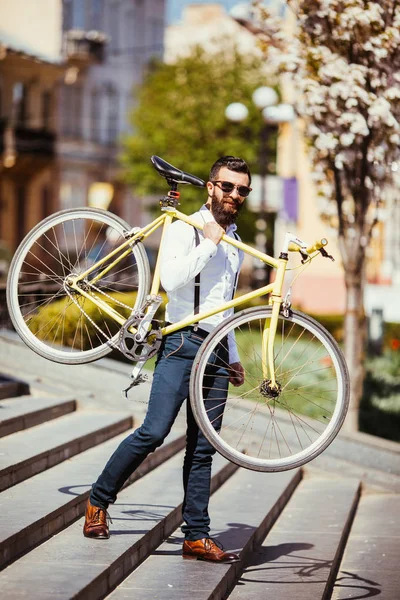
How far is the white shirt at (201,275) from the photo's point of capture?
5.14m

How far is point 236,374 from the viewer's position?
5480 mm

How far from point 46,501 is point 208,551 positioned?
3.17 ft

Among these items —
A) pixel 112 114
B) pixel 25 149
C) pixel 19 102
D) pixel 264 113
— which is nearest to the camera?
pixel 264 113

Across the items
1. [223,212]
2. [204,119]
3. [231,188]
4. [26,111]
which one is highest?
[26,111]

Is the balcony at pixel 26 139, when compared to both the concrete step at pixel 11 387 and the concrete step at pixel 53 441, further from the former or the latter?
the concrete step at pixel 53 441

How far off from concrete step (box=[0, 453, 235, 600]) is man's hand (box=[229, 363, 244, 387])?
3.25 ft

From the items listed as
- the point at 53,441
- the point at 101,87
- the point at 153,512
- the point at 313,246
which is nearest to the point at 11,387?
the point at 53,441

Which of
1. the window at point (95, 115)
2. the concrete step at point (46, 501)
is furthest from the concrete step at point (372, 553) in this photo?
the window at point (95, 115)

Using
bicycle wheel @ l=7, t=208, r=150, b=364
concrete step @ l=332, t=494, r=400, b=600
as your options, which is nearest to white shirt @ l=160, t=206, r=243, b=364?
bicycle wheel @ l=7, t=208, r=150, b=364

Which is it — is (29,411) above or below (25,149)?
below

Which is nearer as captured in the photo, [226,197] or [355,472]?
[226,197]

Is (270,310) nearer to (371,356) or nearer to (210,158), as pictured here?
(371,356)

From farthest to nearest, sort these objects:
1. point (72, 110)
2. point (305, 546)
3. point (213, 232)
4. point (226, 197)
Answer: point (72, 110) → point (305, 546) → point (226, 197) → point (213, 232)

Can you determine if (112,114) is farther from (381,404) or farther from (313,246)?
(313,246)
